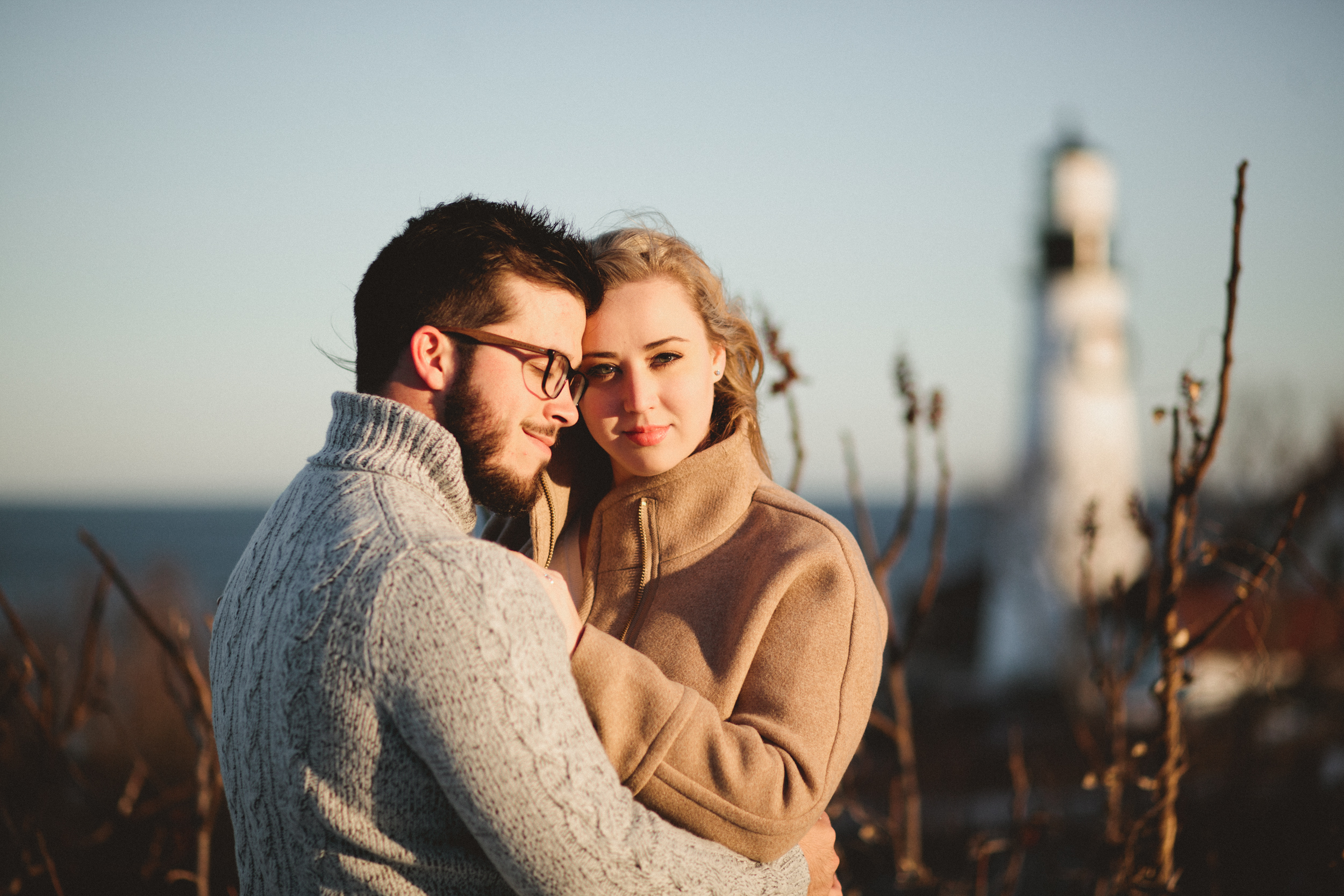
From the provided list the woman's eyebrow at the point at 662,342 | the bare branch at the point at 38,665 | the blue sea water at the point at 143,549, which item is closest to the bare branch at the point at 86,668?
the bare branch at the point at 38,665

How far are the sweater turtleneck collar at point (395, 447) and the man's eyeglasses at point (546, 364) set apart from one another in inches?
8.8

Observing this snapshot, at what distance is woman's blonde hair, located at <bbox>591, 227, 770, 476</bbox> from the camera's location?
2557 mm

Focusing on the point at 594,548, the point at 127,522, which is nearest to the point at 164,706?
the point at 594,548

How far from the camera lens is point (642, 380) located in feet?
8.01

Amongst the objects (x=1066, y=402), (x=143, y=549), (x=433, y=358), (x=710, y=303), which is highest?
(x=710, y=303)

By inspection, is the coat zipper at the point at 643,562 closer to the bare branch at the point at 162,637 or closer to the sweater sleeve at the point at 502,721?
the sweater sleeve at the point at 502,721

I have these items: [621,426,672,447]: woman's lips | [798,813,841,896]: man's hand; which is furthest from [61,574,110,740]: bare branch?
[798,813,841,896]: man's hand

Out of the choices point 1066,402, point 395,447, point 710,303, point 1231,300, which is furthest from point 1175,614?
point 1066,402

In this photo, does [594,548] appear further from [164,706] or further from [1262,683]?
[164,706]

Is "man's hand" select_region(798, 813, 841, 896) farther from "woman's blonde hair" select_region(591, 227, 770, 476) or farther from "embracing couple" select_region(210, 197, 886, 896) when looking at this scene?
"woman's blonde hair" select_region(591, 227, 770, 476)

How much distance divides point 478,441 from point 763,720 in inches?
33.9

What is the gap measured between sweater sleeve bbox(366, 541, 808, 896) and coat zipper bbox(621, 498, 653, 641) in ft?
2.54

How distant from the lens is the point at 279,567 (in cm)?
176

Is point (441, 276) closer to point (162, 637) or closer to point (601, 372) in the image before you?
point (601, 372)
